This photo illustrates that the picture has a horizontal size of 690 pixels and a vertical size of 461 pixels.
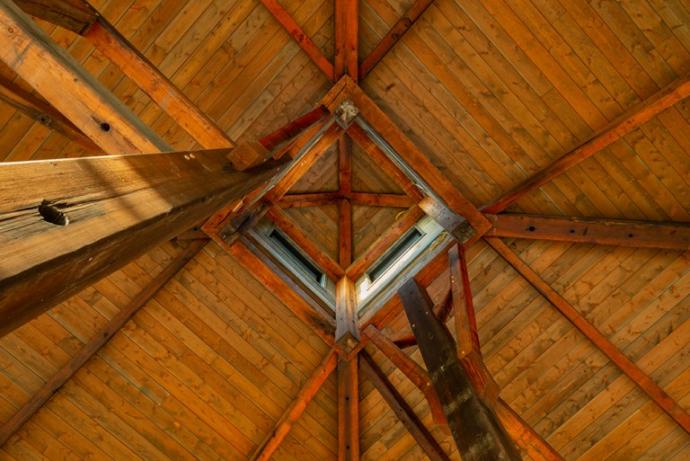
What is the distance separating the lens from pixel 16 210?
41.4 inches

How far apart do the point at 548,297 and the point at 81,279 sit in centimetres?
535

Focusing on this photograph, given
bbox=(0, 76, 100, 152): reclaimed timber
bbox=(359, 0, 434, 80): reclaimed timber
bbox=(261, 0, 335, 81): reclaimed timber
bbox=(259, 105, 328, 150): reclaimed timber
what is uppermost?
bbox=(359, 0, 434, 80): reclaimed timber

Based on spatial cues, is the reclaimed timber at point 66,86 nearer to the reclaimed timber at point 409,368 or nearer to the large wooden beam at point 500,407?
the reclaimed timber at point 409,368

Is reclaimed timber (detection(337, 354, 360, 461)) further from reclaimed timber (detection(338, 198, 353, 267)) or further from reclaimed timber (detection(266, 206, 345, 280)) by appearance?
reclaimed timber (detection(338, 198, 353, 267))

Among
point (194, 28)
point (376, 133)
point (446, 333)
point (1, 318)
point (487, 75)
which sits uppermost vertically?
point (487, 75)

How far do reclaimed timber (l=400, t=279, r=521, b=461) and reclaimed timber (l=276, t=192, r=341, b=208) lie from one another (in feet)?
8.98

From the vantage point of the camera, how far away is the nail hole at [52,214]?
113 cm

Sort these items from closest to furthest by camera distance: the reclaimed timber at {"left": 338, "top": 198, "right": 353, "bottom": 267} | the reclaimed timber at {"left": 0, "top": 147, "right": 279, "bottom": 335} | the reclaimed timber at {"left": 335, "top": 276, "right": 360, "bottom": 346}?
the reclaimed timber at {"left": 0, "top": 147, "right": 279, "bottom": 335}, the reclaimed timber at {"left": 335, "top": 276, "right": 360, "bottom": 346}, the reclaimed timber at {"left": 338, "top": 198, "right": 353, "bottom": 267}

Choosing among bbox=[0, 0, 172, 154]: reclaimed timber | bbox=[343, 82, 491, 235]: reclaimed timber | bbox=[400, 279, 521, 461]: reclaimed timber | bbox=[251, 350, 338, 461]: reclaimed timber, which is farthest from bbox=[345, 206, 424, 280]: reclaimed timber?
bbox=[0, 0, 172, 154]: reclaimed timber

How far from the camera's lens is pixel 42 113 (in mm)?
4801

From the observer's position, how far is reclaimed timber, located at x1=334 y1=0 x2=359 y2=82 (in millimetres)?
4945

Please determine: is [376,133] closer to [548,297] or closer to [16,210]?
[548,297]

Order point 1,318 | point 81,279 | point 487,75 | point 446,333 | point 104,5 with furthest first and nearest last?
point 487,75
point 104,5
point 446,333
point 81,279
point 1,318

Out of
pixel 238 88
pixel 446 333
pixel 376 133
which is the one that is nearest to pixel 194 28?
pixel 238 88
